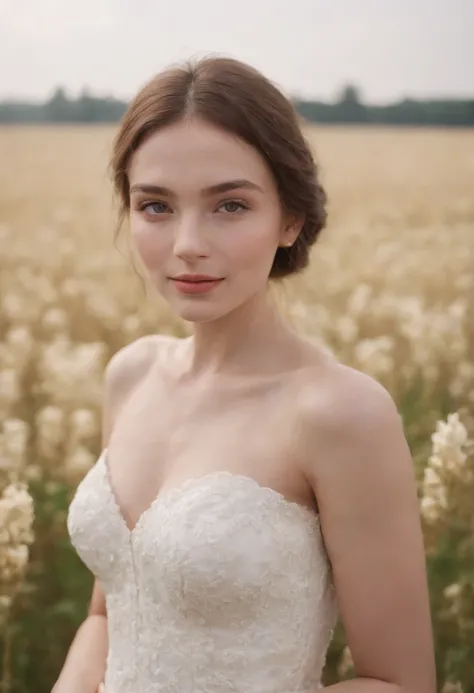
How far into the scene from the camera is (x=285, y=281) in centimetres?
141

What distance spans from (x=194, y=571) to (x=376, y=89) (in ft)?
2.87

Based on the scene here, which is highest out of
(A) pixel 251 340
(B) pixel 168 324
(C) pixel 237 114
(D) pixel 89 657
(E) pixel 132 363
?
(C) pixel 237 114

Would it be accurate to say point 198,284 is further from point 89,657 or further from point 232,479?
point 89,657

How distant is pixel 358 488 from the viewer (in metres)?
0.81

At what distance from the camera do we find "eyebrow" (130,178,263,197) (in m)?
0.83

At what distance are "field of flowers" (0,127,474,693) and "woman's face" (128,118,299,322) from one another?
18.7 inches

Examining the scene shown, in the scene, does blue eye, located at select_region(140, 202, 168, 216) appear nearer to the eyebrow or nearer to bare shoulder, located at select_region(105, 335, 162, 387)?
the eyebrow

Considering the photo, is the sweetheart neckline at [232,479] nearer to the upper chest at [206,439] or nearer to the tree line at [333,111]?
the upper chest at [206,439]

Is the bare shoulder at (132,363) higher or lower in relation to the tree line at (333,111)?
lower

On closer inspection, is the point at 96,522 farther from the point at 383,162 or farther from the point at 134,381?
the point at 383,162

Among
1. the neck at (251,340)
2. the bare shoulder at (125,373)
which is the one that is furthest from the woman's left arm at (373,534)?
the bare shoulder at (125,373)

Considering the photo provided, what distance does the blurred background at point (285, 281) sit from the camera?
51.7 inches

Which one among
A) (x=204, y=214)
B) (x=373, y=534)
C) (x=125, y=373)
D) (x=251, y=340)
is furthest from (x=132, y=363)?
(x=373, y=534)

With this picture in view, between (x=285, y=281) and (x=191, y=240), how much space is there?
60cm
